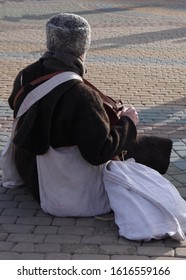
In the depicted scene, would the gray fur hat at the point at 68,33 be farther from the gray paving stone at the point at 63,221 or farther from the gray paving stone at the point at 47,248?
the gray paving stone at the point at 47,248

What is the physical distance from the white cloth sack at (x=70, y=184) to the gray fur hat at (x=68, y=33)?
669 millimetres

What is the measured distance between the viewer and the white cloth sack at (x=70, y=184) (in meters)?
3.81

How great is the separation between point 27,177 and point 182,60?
21.2 ft

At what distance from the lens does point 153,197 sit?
3678 mm

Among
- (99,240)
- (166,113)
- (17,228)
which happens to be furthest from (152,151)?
(166,113)

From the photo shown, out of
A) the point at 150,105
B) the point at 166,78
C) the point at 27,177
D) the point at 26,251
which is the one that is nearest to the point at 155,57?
the point at 166,78

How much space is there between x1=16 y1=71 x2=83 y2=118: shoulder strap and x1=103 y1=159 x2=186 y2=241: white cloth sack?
26.3 inches

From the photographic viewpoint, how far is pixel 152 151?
4.34m

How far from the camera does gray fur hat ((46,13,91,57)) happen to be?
12.0 ft

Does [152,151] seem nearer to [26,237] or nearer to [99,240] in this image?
[99,240]

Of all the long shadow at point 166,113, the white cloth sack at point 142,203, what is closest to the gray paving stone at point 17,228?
the white cloth sack at point 142,203

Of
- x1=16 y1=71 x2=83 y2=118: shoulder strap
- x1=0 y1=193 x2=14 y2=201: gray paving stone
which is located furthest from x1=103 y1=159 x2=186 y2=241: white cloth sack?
x1=0 y1=193 x2=14 y2=201: gray paving stone

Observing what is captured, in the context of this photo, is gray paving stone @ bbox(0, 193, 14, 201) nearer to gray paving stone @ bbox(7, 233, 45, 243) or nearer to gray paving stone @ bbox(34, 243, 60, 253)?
gray paving stone @ bbox(7, 233, 45, 243)

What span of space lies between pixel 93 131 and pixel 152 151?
2.94ft
